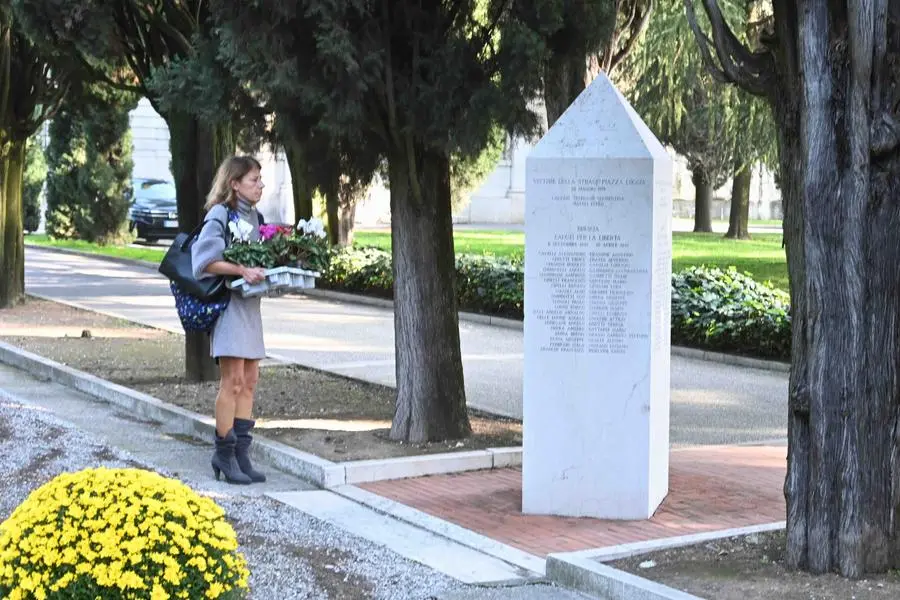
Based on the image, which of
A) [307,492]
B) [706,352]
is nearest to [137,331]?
[706,352]

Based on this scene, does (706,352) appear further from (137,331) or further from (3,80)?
(3,80)

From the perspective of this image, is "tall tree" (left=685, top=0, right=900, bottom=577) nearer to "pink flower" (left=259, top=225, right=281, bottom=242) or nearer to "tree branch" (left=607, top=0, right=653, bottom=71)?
"pink flower" (left=259, top=225, right=281, bottom=242)

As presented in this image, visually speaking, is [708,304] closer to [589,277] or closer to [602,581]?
[589,277]

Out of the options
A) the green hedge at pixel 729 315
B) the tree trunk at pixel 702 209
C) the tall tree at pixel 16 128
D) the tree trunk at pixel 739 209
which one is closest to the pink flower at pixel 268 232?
the green hedge at pixel 729 315

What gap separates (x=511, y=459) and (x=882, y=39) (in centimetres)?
409

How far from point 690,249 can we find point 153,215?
48.9 feet

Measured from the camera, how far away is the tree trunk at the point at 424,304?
9219 mm

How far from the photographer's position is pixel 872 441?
568 centimetres

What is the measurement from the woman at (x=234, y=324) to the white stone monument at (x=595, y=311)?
1722mm

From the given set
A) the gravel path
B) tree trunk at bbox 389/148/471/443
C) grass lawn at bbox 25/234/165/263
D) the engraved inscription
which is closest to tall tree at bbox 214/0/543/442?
tree trunk at bbox 389/148/471/443

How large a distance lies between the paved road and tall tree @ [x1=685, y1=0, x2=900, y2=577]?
4230 millimetres

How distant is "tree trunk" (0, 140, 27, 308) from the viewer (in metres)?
18.2

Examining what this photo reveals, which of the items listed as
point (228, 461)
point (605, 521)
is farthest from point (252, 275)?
point (605, 521)

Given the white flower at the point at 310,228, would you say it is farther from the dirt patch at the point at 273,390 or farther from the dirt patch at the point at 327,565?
the dirt patch at the point at 327,565
